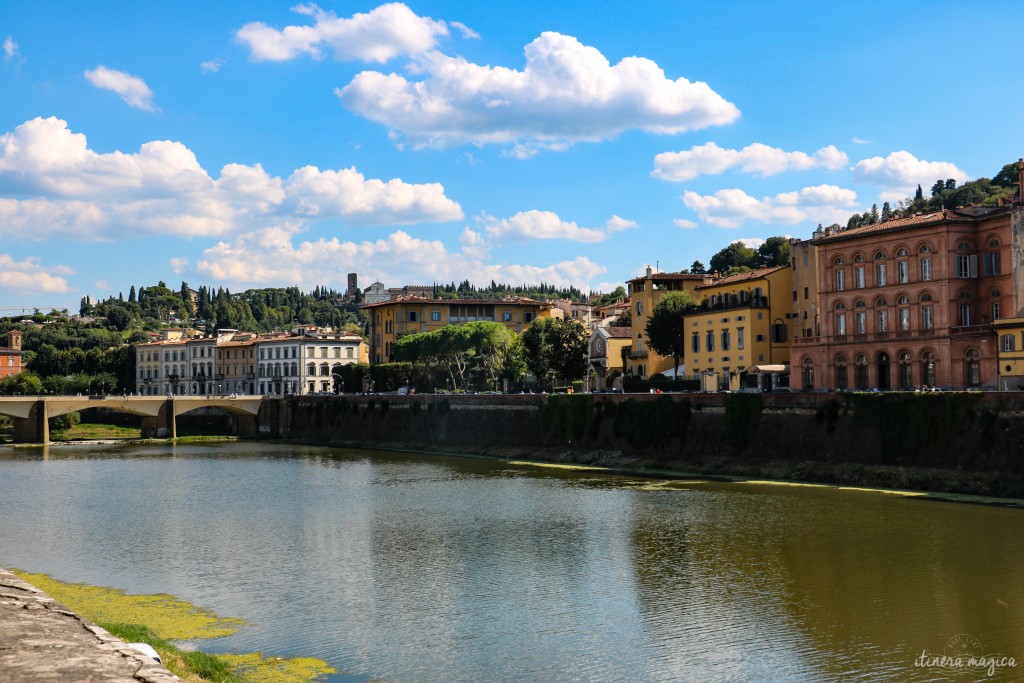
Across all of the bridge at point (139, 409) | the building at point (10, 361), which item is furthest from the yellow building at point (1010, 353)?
the building at point (10, 361)

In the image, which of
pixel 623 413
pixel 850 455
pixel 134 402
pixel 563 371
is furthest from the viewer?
pixel 134 402

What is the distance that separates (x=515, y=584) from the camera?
27.3 meters

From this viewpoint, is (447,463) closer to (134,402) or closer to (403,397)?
(403,397)

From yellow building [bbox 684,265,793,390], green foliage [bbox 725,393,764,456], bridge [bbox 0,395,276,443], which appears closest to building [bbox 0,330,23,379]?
bridge [bbox 0,395,276,443]

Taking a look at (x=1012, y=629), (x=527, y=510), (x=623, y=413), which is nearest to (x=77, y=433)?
(x=623, y=413)

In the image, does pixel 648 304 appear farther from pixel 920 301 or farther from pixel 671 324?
pixel 920 301

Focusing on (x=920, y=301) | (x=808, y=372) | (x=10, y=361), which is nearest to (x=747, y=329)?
(x=808, y=372)

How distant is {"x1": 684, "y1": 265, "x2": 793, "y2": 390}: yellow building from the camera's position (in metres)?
74.1

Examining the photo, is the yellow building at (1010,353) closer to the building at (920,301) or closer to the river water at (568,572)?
the building at (920,301)

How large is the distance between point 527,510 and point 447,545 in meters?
8.40

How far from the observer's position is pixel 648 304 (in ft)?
288

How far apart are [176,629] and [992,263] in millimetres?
49585

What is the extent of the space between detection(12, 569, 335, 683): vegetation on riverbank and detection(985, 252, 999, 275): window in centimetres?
4801

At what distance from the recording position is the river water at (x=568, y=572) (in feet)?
68.5
